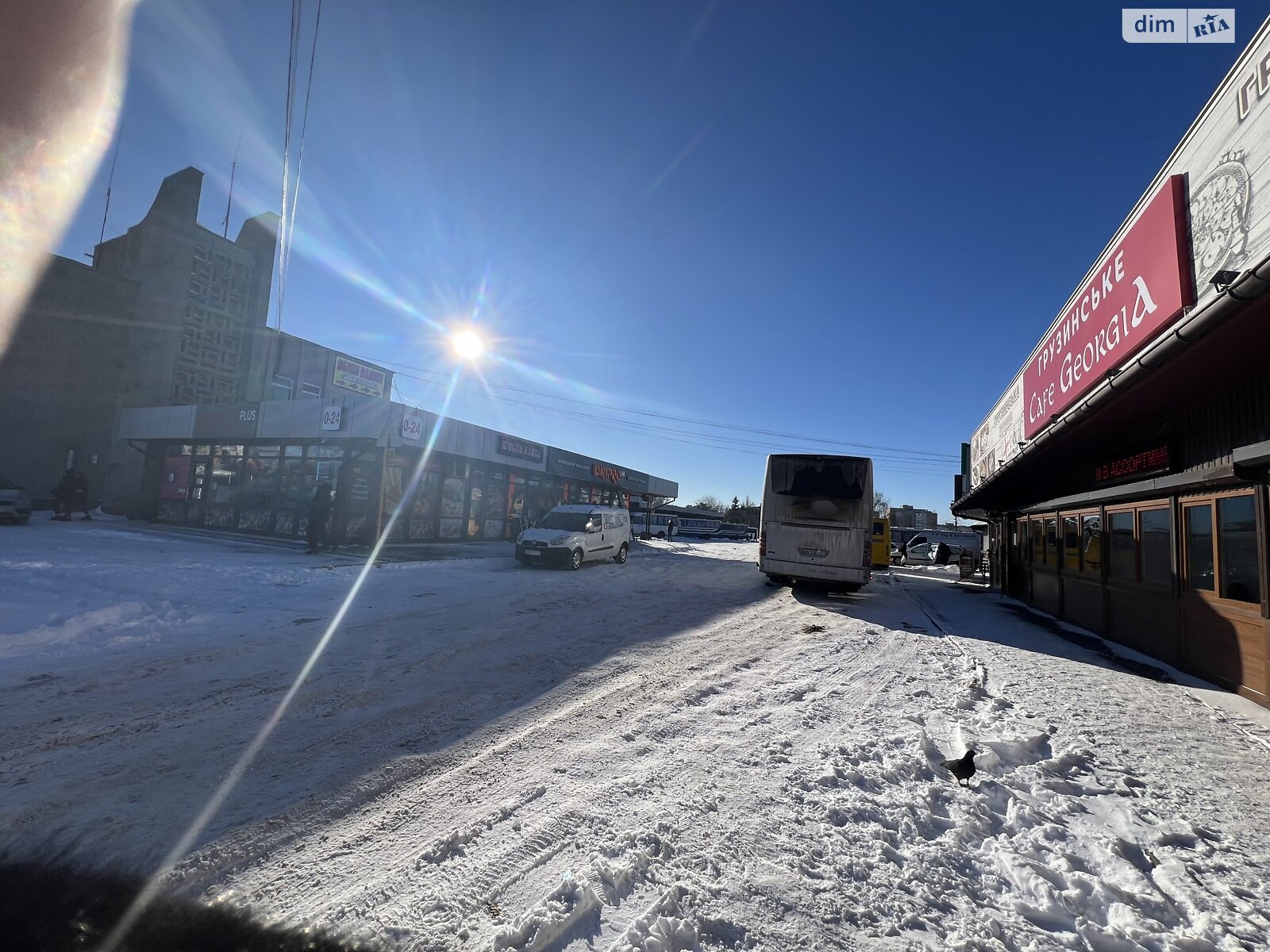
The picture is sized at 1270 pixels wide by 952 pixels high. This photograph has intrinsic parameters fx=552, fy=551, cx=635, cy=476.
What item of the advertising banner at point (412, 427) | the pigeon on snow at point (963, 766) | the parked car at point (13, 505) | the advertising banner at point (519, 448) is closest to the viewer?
the pigeon on snow at point (963, 766)

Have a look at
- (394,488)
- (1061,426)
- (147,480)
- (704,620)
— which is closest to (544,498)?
(394,488)

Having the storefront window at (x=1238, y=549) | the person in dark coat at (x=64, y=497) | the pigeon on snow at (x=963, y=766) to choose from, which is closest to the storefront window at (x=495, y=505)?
the person in dark coat at (x=64, y=497)

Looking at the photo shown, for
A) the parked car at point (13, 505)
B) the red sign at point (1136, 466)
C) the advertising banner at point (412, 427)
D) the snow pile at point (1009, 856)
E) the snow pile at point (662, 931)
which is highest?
the advertising banner at point (412, 427)

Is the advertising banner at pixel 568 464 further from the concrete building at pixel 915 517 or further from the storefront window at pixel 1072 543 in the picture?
the concrete building at pixel 915 517

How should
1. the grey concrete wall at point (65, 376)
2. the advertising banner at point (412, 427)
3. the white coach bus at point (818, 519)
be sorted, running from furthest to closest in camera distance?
the grey concrete wall at point (65, 376)
the advertising banner at point (412, 427)
the white coach bus at point (818, 519)

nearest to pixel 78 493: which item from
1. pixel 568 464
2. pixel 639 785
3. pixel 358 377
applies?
pixel 358 377

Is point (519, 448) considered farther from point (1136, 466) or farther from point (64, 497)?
point (1136, 466)

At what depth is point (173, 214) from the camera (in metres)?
29.8

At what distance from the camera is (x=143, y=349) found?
27969 millimetres

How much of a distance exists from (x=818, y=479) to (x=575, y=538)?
719 centimetres

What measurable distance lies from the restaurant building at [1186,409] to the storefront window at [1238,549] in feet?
0.06

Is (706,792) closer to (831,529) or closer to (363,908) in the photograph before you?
(363,908)

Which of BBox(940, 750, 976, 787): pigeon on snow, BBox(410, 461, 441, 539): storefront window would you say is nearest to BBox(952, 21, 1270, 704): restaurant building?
BBox(940, 750, 976, 787): pigeon on snow

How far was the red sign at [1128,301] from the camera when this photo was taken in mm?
6375
